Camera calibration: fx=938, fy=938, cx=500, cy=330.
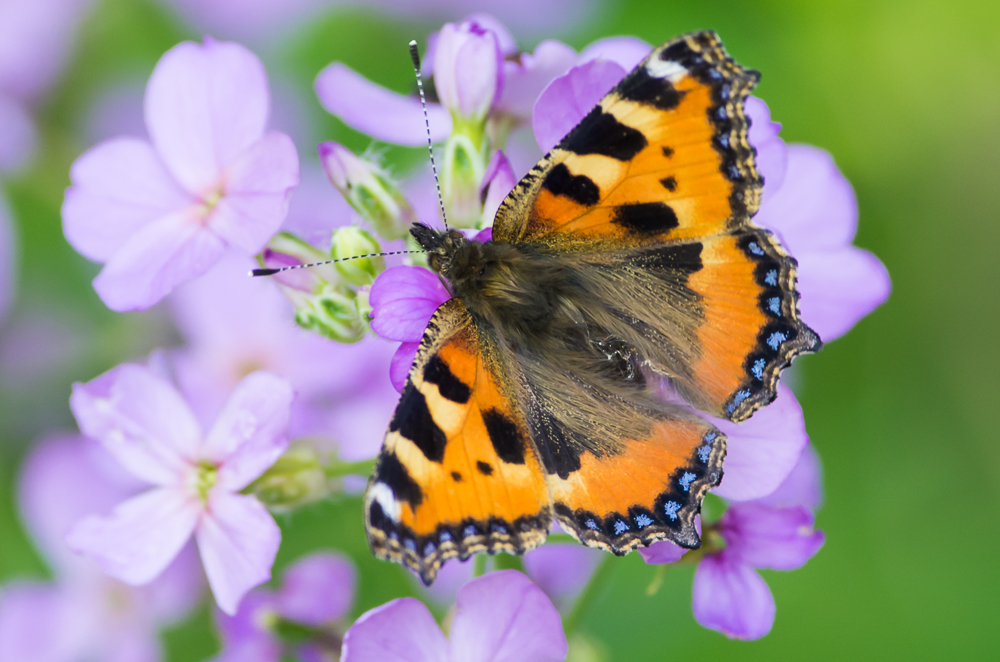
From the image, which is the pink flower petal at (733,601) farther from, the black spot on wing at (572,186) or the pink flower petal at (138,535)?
the pink flower petal at (138,535)

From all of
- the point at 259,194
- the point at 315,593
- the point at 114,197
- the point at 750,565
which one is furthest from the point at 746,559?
the point at 114,197

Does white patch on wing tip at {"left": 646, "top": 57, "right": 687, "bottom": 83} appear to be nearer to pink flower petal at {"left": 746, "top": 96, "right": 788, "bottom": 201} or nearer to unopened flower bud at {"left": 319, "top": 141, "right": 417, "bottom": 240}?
pink flower petal at {"left": 746, "top": 96, "right": 788, "bottom": 201}

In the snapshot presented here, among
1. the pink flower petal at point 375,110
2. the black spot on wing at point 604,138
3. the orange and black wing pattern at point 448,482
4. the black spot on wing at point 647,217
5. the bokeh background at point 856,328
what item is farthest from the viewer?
the bokeh background at point 856,328

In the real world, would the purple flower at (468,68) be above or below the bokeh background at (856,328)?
above

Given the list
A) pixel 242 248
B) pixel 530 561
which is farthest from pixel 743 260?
pixel 530 561

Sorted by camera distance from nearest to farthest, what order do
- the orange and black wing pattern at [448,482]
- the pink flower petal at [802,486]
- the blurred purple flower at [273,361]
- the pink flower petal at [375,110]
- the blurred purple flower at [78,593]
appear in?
the orange and black wing pattern at [448,482]
the pink flower petal at [802,486]
the pink flower petal at [375,110]
the blurred purple flower at [273,361]
the blurred purple flower at [78,593]

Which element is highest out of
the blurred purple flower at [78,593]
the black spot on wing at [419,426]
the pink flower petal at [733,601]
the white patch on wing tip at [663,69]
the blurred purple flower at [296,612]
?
the white patch on wing tip at [663,69]

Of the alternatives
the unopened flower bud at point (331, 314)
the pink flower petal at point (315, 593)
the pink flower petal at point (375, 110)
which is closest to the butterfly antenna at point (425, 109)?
the pink flower petal at point (375, 110)
